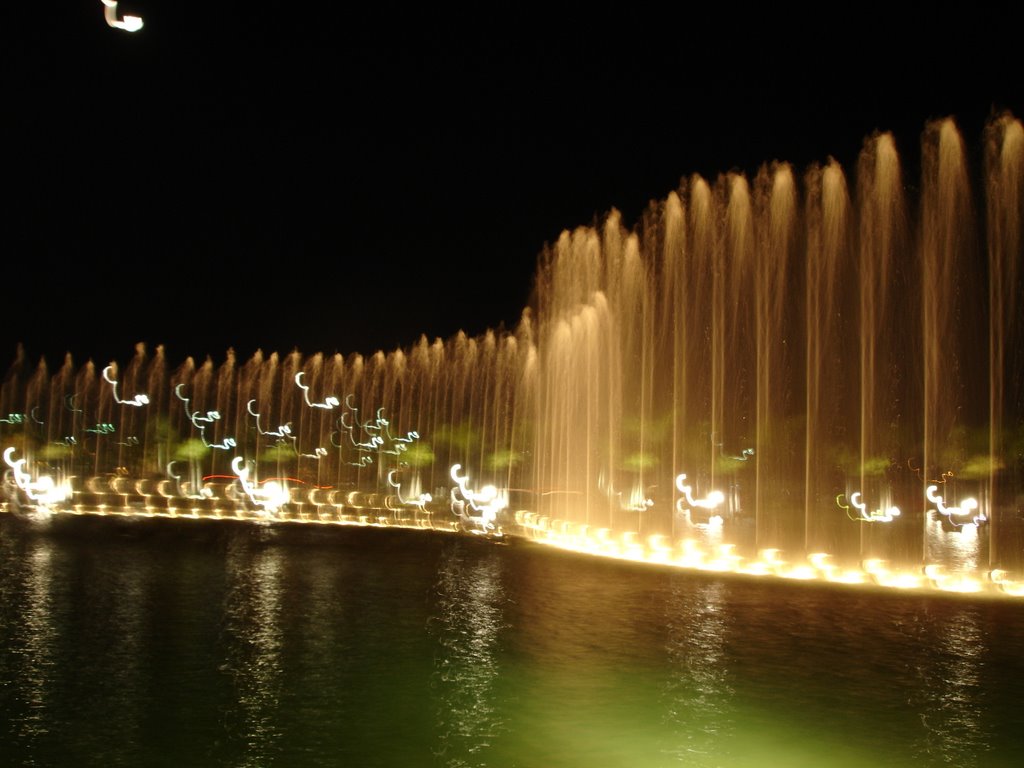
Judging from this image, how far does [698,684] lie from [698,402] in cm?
4541

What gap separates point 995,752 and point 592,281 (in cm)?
2360

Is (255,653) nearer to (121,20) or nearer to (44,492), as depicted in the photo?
(121,20)

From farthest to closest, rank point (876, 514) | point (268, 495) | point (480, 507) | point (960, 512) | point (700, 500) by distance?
point (960, 512) → point (700, 500) → point (876, 514) → point (268, 495) → point (480, 507)

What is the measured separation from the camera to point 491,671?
10.4 m

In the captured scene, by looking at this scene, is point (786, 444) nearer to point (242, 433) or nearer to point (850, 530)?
point (850, 530)

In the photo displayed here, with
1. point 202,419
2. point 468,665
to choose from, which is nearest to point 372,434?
point 202,419

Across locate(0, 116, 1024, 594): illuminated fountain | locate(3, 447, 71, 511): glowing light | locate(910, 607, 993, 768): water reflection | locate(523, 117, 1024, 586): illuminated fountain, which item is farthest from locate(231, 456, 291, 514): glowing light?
locate(910, 607, 993, 768): water reflection

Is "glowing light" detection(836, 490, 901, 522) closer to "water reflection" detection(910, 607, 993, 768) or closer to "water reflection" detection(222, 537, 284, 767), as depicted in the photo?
"water reflection" detection(910, 607, 993, 768)

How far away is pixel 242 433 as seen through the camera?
62031 mm

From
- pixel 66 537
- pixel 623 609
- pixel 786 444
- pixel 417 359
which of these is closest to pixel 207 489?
pixel 417 359

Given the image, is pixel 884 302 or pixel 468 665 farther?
pixel 884 302

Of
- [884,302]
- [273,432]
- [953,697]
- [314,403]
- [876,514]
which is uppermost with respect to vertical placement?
[884,302]

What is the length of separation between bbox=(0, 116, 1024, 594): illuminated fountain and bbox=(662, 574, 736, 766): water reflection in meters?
5.17

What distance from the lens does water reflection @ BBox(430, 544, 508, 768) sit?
7.84 metres
